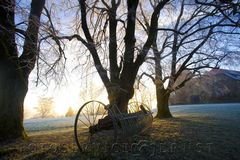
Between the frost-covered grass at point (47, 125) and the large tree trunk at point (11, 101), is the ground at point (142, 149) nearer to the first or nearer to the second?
the large tree trunk at point (11, 101)

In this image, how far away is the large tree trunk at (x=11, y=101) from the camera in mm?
8320

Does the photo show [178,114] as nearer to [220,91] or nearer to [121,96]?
[121,96]

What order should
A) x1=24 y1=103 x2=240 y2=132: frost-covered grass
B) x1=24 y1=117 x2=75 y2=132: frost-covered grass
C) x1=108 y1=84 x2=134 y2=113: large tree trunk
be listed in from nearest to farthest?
x1=108 y1=84 x2=134 y2=113: large tree trunk → x1=24 y1=117 x2=75 y2=132: frost-covered grass → x1=24 y1=103 x2=240 y2=132: frost-covered grass

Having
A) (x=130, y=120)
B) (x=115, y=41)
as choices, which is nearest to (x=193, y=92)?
(x=115, y=41)

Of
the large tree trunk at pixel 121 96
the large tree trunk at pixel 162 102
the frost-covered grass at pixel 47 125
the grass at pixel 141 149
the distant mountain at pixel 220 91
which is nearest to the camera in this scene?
the grass at pixel 141 149

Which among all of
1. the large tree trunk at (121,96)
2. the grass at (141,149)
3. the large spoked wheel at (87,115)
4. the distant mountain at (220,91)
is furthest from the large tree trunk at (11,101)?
the distant mountain at (220,91)

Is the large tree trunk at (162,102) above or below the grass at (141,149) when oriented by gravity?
above

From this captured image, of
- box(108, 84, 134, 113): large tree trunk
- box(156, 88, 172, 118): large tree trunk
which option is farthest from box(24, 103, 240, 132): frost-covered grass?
box(108, 84, 134, 113): large tree trunk

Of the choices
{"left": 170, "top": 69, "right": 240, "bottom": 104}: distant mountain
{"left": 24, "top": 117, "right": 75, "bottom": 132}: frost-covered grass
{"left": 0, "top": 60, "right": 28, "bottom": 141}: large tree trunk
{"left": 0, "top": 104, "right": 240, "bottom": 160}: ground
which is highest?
{"left": 170, "top": 69, "right": 240, "bottom": 104}: distant mountain

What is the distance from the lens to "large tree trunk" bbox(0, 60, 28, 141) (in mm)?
8320

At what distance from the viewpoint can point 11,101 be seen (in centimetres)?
852

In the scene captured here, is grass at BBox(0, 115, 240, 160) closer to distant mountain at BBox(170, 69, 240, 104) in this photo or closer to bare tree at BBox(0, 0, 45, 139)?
bare tree at BBox(0, 0, 45, 139)

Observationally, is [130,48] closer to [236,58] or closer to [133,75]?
[133,75]

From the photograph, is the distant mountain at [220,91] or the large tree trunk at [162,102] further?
the distant mountain at [220,91]
